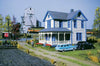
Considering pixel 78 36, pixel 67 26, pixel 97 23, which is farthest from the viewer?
pixel 97 23

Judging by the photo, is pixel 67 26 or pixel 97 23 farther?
pixel 97 23

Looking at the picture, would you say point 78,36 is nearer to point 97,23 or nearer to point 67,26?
point 67,26

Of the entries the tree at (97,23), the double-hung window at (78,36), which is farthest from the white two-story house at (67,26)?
the tree at (97,23)

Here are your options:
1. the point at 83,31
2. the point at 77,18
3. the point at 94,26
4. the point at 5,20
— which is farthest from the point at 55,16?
the point at 5,20

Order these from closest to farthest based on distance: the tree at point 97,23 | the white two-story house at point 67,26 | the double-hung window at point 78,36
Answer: the white two-story house at point 67,26 < the double-hung window at point 78,36 < the tree at point 97,23

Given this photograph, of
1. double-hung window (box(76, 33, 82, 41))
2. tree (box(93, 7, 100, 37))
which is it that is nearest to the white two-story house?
double-hung window (box(76, 33, 82, 41))

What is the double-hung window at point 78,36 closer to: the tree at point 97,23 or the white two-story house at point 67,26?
the white two-story house at point 67,26

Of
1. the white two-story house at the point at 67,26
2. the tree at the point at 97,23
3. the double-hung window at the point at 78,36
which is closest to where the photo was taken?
the white two-story house at the point at 67,26

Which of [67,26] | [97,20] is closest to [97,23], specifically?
[97,20]

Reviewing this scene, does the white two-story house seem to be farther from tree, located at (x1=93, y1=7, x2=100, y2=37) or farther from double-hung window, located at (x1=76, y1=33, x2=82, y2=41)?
tree, located at (x1=93, y1=7, x2=100, y2=37)

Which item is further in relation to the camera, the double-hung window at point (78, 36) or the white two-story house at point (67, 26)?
the double-hung window at point (78, 36)

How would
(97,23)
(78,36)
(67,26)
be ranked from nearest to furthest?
1. (67,26)
2. (78,36)
3. (97,23)

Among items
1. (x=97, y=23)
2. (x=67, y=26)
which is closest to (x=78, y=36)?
(x=67, y=26)

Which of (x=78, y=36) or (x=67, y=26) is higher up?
(x=67, y=26)
